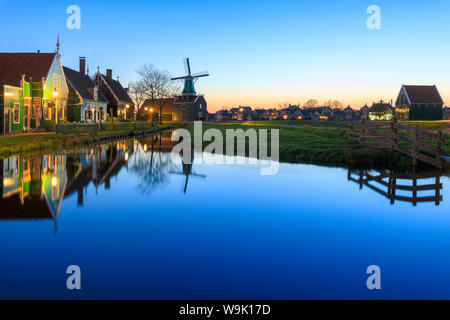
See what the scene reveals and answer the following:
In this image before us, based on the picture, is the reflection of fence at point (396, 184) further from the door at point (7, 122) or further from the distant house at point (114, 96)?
the distant house at point (114, 96)

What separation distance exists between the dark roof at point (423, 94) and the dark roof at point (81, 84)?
48.0 m

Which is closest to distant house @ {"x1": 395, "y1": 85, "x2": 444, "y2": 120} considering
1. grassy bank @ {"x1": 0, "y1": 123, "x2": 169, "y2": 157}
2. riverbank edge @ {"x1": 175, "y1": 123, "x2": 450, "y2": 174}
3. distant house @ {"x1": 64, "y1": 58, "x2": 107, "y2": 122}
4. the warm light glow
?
distant house @ {"x1": 64, "y1": 58, "x2": 107, "y2": 122}

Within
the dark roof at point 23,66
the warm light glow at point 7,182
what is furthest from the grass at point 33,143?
the dark roof at point 23,66

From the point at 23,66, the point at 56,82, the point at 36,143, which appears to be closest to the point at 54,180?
the point at 36,143

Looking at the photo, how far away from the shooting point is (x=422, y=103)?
215ft

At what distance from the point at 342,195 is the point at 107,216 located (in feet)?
21.9

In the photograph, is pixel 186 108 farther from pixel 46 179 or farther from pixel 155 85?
pixel 46 179

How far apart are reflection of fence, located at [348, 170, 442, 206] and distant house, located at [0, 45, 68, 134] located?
77.4 feet

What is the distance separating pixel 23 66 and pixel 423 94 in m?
58.3

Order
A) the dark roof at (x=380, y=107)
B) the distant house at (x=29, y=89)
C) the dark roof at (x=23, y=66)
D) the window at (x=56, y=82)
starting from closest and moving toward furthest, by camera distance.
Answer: the distant house at (x=29, y=89)
the dark roof at (x=23, y=66)
the window at (x=56, y=82)
the dark roof at (x=380, y=107)

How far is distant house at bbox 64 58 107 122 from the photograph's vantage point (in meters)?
45.1

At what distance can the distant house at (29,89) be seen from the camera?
28984 millimetres

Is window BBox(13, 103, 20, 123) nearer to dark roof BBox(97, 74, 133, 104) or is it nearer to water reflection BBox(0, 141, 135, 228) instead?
water reflection BBox(0, 141, 135, 228)
